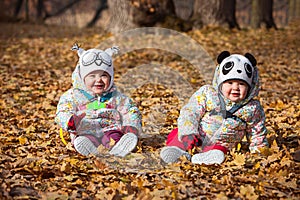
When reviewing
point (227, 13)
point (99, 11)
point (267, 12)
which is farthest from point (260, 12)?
point (99, 11)

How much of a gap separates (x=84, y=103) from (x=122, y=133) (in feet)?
1.58

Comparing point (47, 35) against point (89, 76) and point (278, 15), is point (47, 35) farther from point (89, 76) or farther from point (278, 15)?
point (278, 15)

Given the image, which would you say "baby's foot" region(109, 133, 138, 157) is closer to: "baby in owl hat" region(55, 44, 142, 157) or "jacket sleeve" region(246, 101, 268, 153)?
"baby in owl hat" region(55, 44, 142, 157)

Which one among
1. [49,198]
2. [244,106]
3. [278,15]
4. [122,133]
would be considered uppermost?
[278,15]

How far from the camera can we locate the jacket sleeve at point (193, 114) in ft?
14.9

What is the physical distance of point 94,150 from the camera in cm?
468

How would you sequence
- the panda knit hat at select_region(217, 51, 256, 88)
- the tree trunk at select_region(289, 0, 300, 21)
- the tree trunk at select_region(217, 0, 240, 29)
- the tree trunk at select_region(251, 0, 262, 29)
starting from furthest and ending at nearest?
the tree trunk at select_region(289, 0, 300, 21) < the tree trunk at select_region(251, 0, 262, 29) < the tree trunk at select_region(217, 0, 240, 29) < the panda knit hat at select_region(217, 51, 256, 88)

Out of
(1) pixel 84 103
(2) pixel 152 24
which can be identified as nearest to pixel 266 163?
(1) pixel 84 103

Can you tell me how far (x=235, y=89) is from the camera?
4488 mm

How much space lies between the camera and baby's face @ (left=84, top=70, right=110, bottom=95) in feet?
15.9

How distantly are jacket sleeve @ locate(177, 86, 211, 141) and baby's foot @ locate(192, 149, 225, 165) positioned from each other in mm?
239

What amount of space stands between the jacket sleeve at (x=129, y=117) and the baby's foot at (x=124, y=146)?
0.60 feet

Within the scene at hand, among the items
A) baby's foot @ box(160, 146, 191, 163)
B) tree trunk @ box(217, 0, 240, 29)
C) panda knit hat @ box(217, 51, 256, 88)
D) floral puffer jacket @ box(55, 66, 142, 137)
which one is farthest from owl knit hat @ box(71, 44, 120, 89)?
tree trunk @ box(217, 0, 240, 29)

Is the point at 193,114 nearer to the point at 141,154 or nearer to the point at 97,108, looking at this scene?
the point at 141,154
